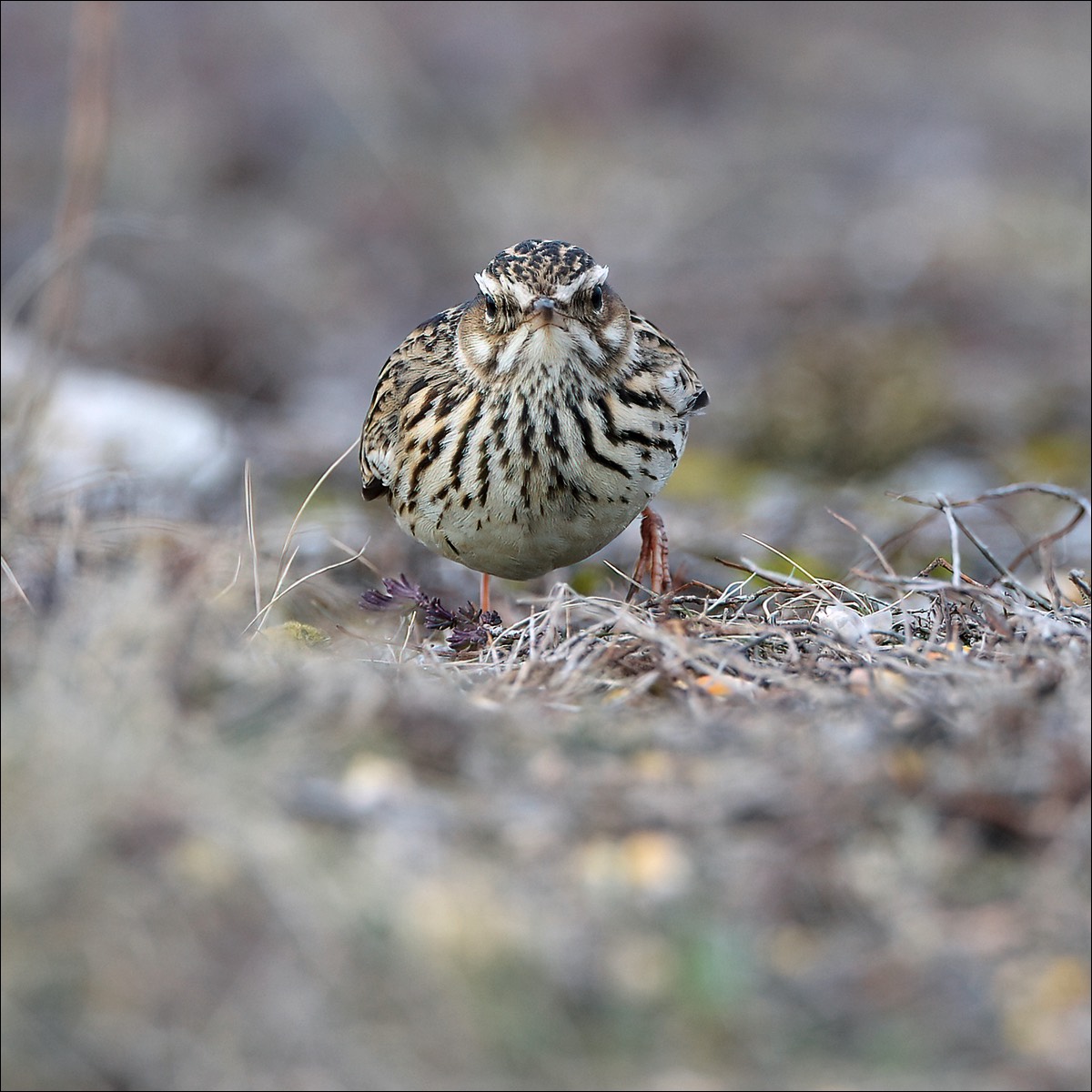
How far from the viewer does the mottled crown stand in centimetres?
530

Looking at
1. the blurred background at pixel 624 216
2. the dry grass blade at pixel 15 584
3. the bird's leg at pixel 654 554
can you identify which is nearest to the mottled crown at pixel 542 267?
the bird's leg at pixel 654 554

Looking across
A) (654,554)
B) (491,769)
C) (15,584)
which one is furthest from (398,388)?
(491,769)

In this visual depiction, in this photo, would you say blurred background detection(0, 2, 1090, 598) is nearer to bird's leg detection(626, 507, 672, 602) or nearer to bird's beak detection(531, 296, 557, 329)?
bird's leg detection(626, 507, 672, 602)

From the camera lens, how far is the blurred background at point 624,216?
35.6 ft

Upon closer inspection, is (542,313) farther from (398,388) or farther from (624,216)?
(624,216)

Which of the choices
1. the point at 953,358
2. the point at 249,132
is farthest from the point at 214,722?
the point at 249,132

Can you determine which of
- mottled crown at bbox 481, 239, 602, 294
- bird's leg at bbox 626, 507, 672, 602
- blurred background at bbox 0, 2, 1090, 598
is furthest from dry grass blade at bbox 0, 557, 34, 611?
blurred background at bbox 0, 2, 1090, 598

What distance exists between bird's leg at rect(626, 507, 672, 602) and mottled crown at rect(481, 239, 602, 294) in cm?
118

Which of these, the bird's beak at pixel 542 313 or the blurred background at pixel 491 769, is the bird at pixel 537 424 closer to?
the bird's beak at pixel 542 313

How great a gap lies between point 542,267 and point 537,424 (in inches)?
21.8

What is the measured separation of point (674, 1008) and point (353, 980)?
2.11 ft

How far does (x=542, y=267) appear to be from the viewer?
5.32 metres

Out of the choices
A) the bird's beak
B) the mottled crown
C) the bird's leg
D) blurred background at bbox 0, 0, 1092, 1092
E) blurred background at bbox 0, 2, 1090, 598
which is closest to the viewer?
blurred background at bbox 0, 0, 1092, 1092

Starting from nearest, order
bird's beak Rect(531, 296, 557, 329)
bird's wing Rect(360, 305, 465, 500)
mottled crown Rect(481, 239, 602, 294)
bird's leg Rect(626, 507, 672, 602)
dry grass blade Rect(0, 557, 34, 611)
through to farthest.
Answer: dry grass blade Rect(0, 557, 34, 611), bird's beak Rect(531, 296, 557, 329), mottled crown Rect(481, 239, 602, 294), bird's wing Rect(360, 305, 465, 500), bird's leg Rect(626, 507, 672, 602)
